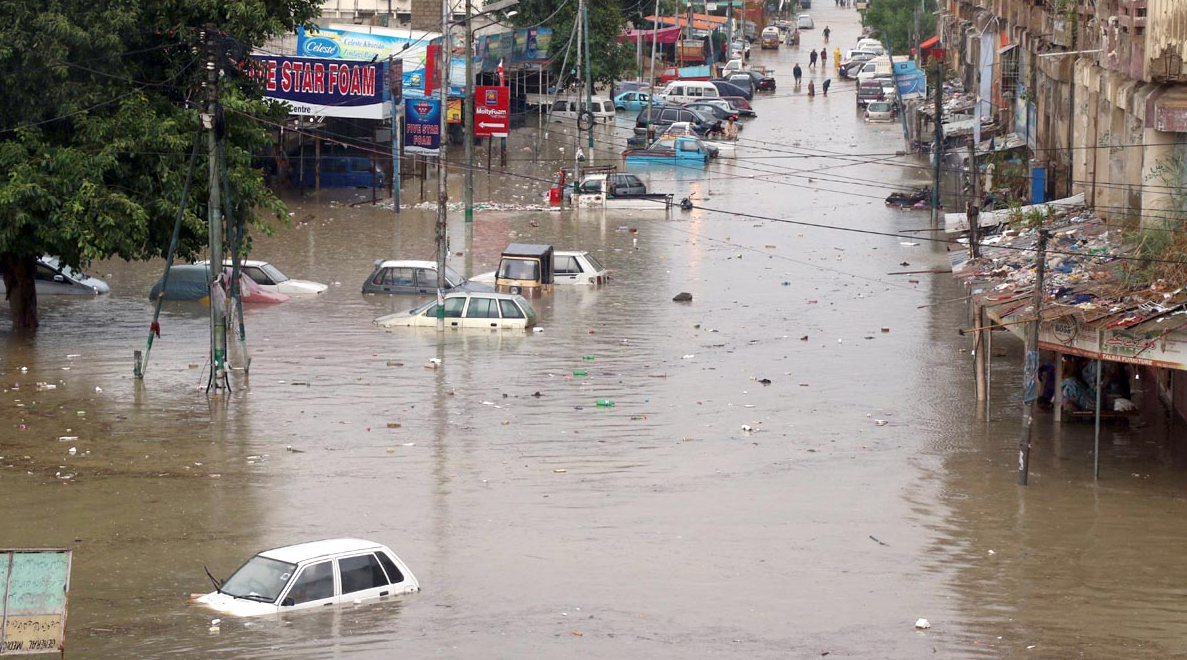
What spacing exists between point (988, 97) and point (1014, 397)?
34.1 metres

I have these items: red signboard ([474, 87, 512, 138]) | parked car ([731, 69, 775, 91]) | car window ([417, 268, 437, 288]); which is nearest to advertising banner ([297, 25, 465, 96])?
Result: red signboard ([474, 87, 512, 138])

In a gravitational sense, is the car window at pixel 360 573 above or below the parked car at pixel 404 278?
below

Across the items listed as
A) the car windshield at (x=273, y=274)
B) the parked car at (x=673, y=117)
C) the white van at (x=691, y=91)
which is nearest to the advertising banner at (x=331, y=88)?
the car windshield at (x=273, y=274)

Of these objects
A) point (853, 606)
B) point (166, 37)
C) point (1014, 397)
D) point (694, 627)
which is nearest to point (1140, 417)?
point (1014, 397)

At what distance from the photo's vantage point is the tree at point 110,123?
87.0 feet

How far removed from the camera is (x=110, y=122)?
90.1 feet

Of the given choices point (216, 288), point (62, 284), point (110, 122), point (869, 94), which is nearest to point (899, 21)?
point (869, 94)

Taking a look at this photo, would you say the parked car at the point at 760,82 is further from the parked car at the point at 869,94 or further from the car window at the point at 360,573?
the car window at the point at 360,573

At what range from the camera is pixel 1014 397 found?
25.7 meters

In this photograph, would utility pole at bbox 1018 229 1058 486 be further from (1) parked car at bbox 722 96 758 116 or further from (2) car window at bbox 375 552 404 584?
(1) parked car at bbox 722 96 758 116

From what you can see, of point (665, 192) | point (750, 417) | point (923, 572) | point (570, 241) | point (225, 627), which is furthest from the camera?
point (665, 192)

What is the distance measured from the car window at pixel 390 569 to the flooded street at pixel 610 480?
0.46 meters

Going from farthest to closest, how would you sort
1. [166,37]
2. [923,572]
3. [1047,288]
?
[166,37]
[1047,288]
[923,572]

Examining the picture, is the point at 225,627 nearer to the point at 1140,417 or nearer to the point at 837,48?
the point at 1140,417
